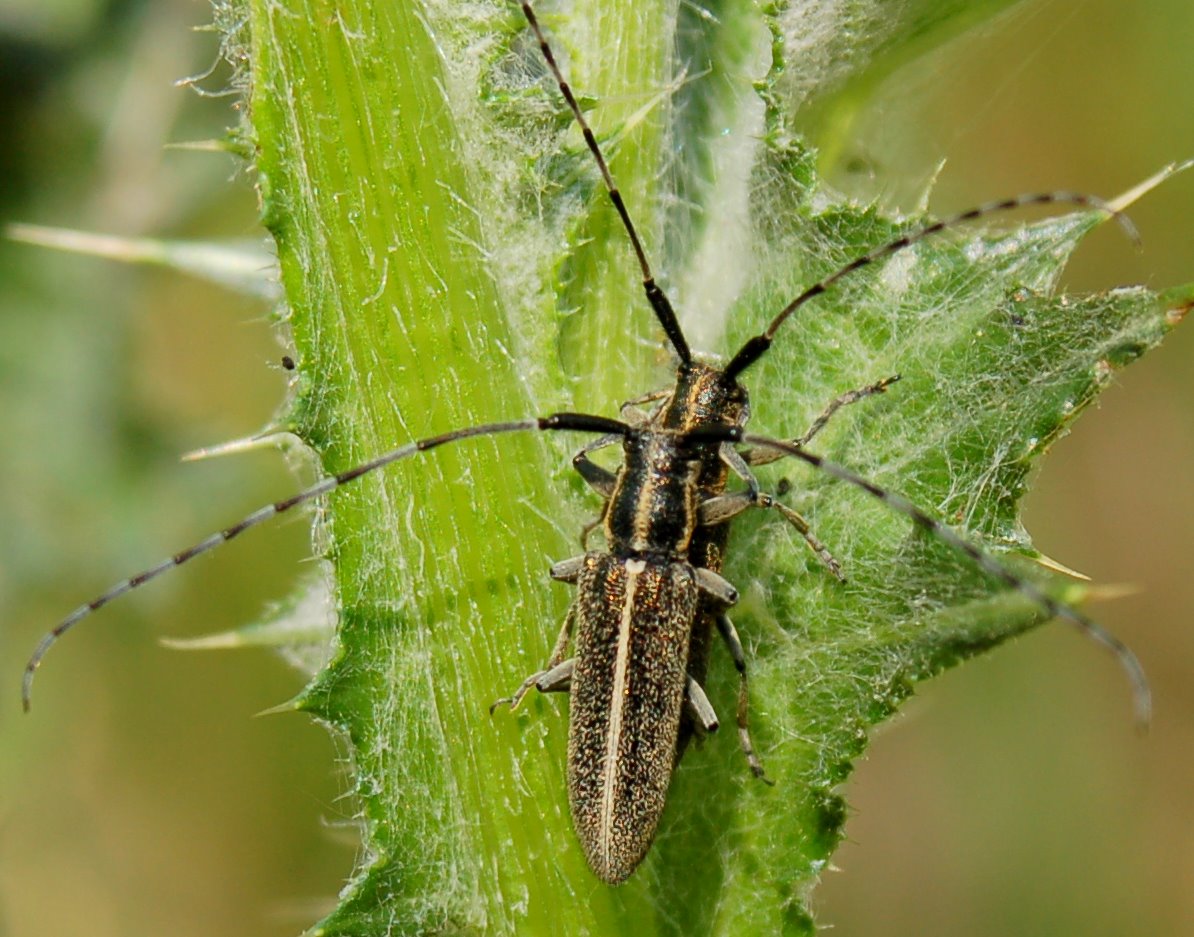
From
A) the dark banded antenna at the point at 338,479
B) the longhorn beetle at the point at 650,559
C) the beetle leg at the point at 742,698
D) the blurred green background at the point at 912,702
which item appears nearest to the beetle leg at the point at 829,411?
the longhorn beetle at the point at 650,559

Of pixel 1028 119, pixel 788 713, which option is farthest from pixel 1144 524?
pixel 788 713

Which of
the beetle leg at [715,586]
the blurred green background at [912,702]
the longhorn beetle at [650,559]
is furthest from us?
the blurred green background at [912,702]

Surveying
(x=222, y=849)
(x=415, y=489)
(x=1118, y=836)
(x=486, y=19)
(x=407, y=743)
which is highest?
(x=486, y=19)

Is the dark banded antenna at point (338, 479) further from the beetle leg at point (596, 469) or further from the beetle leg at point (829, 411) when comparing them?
the beetle leg at point (829, 411)

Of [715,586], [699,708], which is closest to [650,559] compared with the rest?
[715,586]

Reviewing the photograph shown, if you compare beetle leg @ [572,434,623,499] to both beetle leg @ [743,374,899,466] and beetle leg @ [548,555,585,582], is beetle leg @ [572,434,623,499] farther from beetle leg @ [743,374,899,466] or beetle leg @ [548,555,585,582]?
beetle leg @ [743,374,899,466]

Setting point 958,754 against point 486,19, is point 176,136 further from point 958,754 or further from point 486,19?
point 958,754

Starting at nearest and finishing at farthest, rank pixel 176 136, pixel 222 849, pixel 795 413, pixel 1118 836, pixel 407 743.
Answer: pixel 407 743, pixel 795 413, pixel 176 136, pixel 1118 836, pixel 222 849
